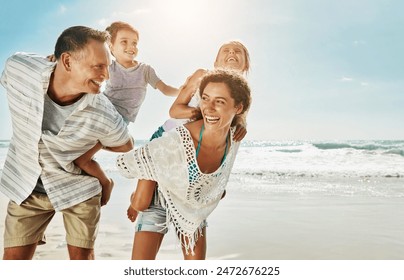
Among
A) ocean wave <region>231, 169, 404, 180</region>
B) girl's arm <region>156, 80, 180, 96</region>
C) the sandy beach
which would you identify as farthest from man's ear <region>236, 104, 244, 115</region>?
ocean wave <region>231, 169, 404, 180</region>

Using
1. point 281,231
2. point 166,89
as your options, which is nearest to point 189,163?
point 166,89

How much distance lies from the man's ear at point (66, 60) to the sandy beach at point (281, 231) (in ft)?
3.30

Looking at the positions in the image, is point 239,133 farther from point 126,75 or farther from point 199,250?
point 126,75

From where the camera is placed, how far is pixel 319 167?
6066mm

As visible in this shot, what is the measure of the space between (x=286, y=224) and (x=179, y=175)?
149 cm

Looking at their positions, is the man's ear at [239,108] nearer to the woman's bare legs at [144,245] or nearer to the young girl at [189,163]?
the young girl at [189,163]

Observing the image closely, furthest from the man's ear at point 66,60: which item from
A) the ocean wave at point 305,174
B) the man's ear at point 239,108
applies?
the ocean wave at point 305,174

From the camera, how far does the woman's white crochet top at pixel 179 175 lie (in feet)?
5.20

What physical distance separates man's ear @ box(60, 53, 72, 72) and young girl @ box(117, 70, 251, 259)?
32 centimetres

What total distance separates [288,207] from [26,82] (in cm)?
222

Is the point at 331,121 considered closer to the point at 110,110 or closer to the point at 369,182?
the point at 369,182

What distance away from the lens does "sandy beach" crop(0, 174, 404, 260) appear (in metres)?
2.52

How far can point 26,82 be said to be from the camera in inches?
62.4

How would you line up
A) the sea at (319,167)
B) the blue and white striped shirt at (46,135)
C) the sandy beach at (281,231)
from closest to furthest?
the blue and white striped shirt at (46,135) → the sandy beach at (281,231) → the sea at (319,167)
